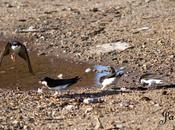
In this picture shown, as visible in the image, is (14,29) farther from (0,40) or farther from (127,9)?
(127,9)

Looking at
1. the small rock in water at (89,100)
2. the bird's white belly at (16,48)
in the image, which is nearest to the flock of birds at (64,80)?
the bird's white belly at (16,48)

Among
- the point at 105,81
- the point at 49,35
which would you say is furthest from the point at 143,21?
the point at 105,81

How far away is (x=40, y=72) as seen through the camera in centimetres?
1231

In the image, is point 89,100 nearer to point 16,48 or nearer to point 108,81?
point 108,81

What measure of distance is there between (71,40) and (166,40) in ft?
6.61

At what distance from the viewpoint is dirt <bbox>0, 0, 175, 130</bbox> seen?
8.52 m

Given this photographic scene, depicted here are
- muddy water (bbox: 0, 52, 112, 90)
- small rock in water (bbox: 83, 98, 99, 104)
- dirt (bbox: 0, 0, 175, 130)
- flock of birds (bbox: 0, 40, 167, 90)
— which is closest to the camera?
dirt (bbox: 0, 0, 175, 130)

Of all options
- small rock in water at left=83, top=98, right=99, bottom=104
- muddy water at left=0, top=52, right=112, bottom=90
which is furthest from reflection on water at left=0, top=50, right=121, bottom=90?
small rock in water at left=83, top=98, right=99, bottom=104

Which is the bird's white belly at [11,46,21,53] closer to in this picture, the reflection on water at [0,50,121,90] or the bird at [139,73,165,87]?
the reflection on water at [0,50,121,90]

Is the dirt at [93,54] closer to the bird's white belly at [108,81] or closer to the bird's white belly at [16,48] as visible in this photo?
the bird's white belly at [108,81]

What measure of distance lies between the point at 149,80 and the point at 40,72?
2.54 meters

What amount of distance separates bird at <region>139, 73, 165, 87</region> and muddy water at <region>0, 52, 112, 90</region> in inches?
32.9

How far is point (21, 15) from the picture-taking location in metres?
16.5

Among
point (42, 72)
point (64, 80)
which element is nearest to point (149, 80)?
point (64, 80)
